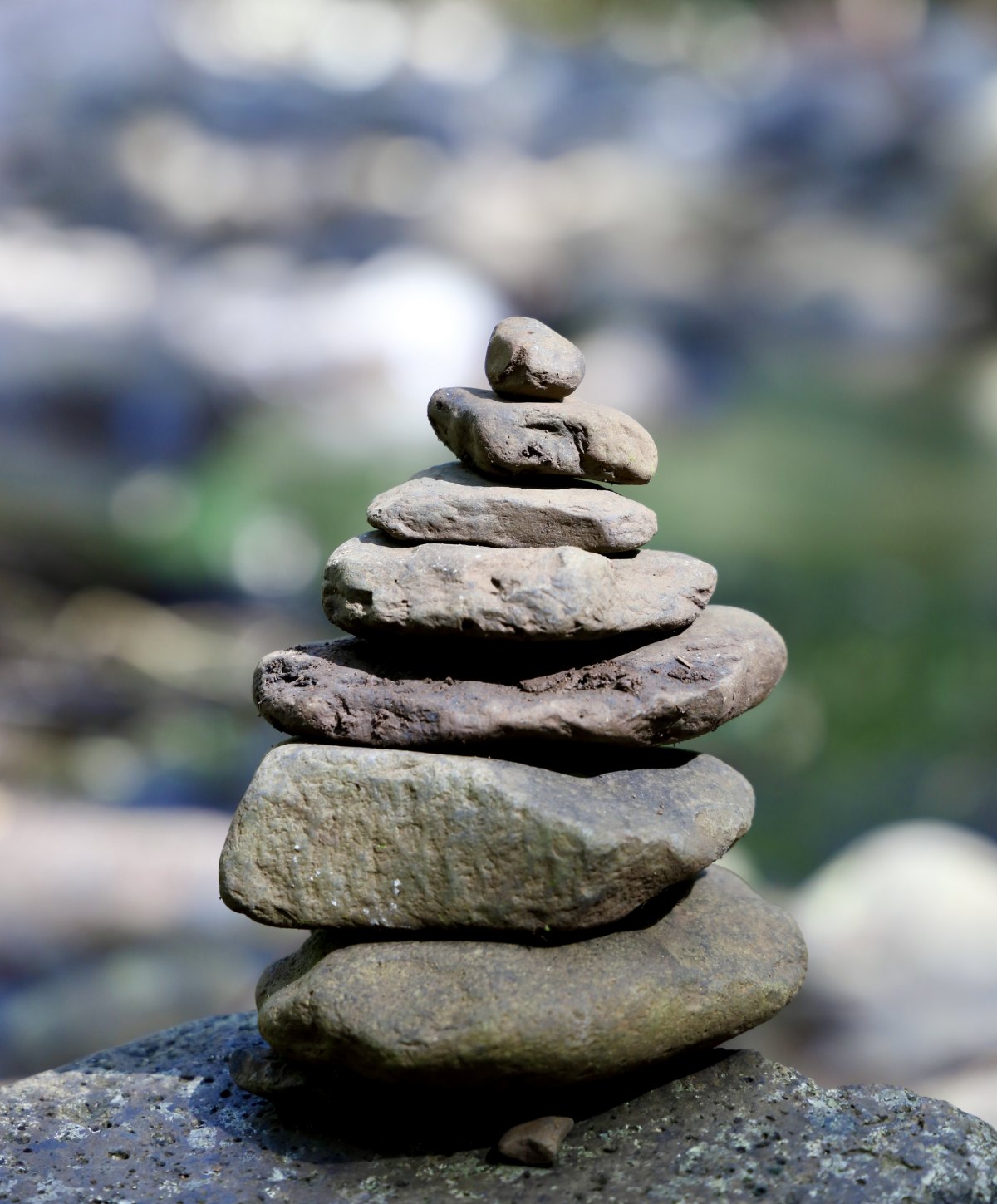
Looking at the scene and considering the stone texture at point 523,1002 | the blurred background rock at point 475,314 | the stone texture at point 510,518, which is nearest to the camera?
the stone texture at point 523,1002

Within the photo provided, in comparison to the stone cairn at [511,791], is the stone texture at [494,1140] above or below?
below

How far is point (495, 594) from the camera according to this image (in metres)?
3.24

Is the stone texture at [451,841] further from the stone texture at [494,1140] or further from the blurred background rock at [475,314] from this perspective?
the blurred background rock at [475,314]

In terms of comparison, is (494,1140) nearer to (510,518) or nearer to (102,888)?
(510,518)

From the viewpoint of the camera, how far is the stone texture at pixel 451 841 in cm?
313

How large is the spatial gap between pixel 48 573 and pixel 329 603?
28.0ft

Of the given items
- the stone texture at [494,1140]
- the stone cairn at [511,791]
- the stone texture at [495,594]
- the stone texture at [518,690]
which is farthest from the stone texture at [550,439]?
the stone texture at [494,1140]

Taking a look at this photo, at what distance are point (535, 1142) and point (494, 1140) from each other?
0.19m

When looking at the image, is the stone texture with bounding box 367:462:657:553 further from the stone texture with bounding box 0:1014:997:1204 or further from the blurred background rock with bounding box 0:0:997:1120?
the blurred background rock with bounding box 0:0:997:1120

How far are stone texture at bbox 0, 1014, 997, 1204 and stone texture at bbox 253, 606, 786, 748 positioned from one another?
948mm

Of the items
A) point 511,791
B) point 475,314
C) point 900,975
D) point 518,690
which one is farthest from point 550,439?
point 475,314

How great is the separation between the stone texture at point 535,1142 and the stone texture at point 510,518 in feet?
5.06

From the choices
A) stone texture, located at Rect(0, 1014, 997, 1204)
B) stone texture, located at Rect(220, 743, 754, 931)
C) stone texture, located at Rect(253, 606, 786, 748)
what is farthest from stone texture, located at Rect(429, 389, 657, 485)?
stone texture, located at Rect(0, 1014, 997, 1204)

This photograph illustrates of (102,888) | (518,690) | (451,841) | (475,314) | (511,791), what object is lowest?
(102,888)
